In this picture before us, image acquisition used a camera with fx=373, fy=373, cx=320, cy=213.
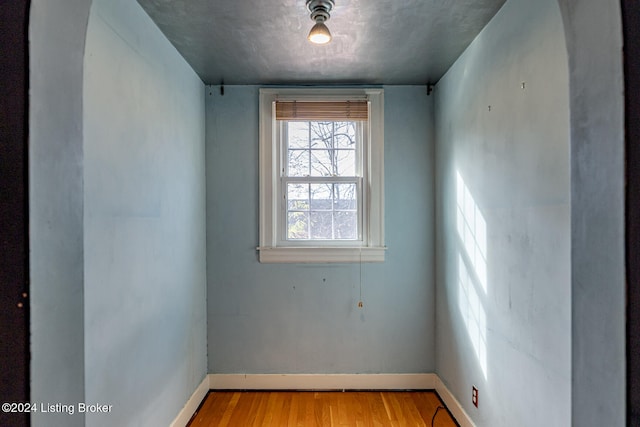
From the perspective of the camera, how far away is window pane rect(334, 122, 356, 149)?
3.09 m

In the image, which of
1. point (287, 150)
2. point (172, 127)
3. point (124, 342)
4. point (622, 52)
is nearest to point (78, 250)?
point (124, 342)

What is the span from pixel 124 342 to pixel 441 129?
8.14 ft

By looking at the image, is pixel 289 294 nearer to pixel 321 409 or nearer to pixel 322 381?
pixel 322 381

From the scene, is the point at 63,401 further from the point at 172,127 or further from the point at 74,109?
the point at 172,127

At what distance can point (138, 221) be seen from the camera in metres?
1.83

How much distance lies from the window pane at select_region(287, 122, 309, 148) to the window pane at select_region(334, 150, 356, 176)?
275 mm

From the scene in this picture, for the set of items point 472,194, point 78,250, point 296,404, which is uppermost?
point 472,194

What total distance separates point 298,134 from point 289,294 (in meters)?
1.31

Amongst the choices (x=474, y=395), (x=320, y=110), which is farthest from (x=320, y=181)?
(x=474, y=395)

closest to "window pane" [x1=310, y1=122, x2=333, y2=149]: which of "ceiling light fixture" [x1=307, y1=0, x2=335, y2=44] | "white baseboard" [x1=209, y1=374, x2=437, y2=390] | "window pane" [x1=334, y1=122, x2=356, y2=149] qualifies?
"window pane" [x1=334, y1=122, x2=356, y2=149]

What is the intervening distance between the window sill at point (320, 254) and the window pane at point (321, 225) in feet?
0.46

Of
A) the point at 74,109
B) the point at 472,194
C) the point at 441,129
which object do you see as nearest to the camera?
the point at 74,109

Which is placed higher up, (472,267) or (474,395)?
(472,267)

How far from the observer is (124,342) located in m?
1.69
